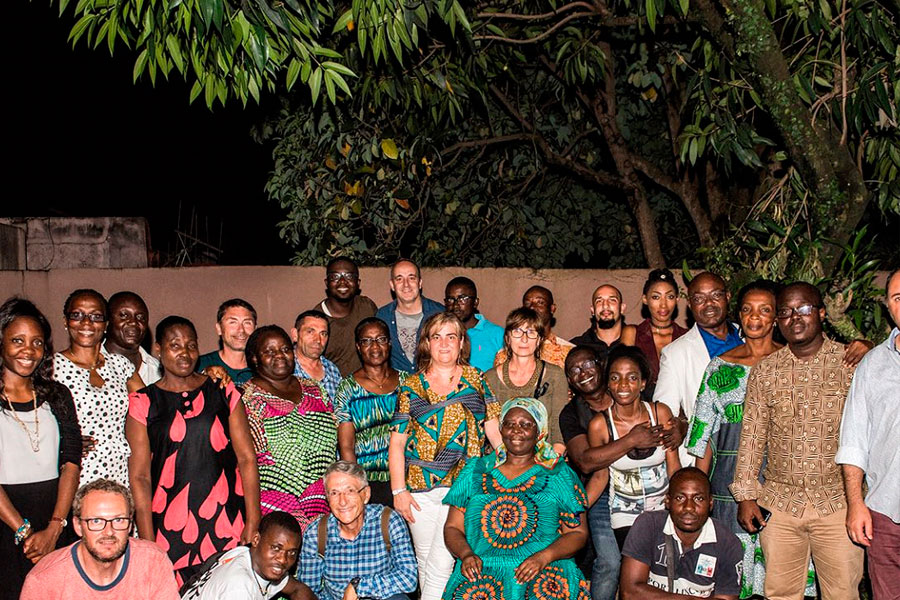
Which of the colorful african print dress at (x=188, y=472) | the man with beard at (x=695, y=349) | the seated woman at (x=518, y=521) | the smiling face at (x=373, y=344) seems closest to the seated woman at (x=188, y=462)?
the colorful african print dress at (x=188, y=472)

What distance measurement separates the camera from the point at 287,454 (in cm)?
506

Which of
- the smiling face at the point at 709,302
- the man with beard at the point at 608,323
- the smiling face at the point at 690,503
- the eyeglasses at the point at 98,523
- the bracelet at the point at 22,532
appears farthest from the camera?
the man with beard at the point at 608,323

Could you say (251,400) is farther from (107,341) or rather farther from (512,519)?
(512,519)

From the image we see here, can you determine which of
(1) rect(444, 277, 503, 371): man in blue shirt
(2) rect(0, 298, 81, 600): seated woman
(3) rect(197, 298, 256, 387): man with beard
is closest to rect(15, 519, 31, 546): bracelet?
(2) rect(0, 298, 81, 600): seated woman

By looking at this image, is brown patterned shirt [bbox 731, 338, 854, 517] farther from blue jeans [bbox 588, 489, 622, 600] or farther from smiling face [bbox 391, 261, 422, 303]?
smiling face [bbox 391, 261, 422, 303]

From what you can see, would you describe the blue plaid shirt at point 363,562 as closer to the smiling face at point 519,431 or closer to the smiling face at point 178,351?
the smiling face at point 519,431

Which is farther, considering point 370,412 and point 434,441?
point 370,412

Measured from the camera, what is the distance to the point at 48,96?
1520cm

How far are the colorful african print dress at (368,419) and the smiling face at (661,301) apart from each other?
181 centimetres

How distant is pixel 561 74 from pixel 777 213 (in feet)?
11.1

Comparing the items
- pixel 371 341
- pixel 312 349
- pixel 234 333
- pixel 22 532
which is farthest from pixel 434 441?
pixel 22 532

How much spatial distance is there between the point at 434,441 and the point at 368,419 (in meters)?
0.40

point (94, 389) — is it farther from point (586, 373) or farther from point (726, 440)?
point (726, 440)

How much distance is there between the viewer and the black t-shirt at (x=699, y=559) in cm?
469
